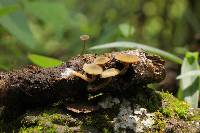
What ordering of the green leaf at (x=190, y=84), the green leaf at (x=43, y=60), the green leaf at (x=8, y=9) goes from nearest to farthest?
the green leaf at (x=190, y=84), the green leaf at (x=43, y=60), the green leaf at (x=8, y=9)

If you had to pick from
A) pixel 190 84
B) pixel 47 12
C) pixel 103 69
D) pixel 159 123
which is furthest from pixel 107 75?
pixel 47 12

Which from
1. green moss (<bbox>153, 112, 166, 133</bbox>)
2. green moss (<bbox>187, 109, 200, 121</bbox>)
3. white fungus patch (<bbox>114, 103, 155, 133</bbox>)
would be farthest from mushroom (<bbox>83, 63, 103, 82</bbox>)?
green moss (<bbox>187, 109, 200, 121</bbox>)

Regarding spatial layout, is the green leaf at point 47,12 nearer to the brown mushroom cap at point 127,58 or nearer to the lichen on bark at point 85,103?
the lichen on bark at point 85,103

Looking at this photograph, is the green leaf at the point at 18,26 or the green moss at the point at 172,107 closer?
the green moss at the point at 172,107

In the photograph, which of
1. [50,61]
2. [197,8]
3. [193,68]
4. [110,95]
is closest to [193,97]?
[193,68]

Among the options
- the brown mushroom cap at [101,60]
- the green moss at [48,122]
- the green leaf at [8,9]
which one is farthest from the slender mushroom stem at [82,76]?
the green leaf at [8,9]

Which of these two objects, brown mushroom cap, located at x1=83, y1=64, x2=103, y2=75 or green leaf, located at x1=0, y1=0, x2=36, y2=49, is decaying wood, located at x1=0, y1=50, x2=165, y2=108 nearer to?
brown mushroom cap, located at x1=83, y1=64, x2=103, y2=75

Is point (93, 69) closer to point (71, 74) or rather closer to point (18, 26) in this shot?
Result: point (71, 74)
